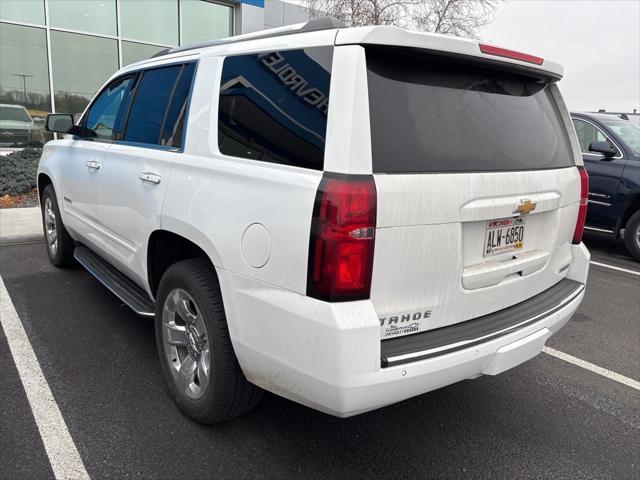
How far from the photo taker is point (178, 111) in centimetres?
285

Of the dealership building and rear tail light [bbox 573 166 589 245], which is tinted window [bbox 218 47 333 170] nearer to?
rear tail light [bbox 573 166 589 245]

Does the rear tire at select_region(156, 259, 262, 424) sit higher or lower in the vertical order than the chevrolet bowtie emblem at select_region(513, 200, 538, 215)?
lower

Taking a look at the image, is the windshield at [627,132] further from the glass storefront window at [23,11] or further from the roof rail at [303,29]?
the glass storefront window at [23,11]

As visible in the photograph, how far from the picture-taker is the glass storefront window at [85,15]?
1180 centimetres

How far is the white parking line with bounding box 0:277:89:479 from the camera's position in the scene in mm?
2355

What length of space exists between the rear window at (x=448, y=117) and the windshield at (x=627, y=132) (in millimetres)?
5428

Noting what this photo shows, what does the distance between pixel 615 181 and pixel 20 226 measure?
8.11 metres

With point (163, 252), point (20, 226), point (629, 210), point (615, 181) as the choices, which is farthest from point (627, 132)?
point (20, 226)

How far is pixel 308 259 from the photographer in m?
1.92

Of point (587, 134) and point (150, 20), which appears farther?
point (150, 20)

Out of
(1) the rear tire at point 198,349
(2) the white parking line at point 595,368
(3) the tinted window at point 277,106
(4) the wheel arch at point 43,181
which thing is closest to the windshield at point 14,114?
(4) the wheel arch at point 43,181

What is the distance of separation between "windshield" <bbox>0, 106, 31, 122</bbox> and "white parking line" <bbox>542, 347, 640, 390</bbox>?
1212 centimetres

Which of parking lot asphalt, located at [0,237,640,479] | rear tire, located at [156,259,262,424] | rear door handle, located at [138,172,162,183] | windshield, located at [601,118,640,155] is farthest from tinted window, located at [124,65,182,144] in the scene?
windshield, located at [601,118,640,155]

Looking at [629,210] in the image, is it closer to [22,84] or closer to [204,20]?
[204,20]
